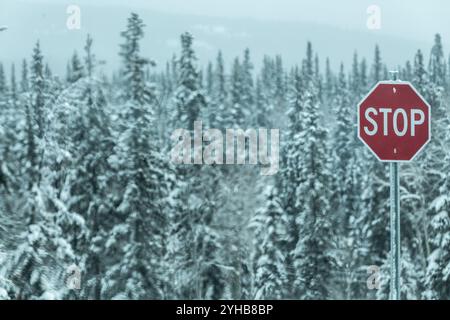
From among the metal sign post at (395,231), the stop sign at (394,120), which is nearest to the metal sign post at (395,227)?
the metal sign post at (395,231)

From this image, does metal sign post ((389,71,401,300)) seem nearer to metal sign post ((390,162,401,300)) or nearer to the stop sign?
metal sign post ((390,162,401,300))

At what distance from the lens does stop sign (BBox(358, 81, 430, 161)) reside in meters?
6.35

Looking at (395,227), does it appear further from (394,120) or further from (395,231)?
(394,120)

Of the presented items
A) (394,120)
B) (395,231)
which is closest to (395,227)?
(395,231)

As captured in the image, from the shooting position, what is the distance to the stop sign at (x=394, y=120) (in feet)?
20.8

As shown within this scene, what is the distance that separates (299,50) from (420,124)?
8892 cm

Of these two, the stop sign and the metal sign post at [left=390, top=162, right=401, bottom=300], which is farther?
the stop sign

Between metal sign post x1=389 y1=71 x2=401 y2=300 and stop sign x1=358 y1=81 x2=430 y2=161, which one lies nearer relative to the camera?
metal sign post x1=389 y1=71 x2=401 y2=300

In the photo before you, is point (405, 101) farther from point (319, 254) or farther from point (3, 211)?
point (319, 254)

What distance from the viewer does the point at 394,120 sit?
251 inches

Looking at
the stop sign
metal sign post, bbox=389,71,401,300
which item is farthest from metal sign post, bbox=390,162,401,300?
the stop sign

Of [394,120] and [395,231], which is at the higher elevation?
[394,120]

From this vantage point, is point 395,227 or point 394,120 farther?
point 394,120

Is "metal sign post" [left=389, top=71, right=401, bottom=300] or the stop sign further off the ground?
the stop sign
